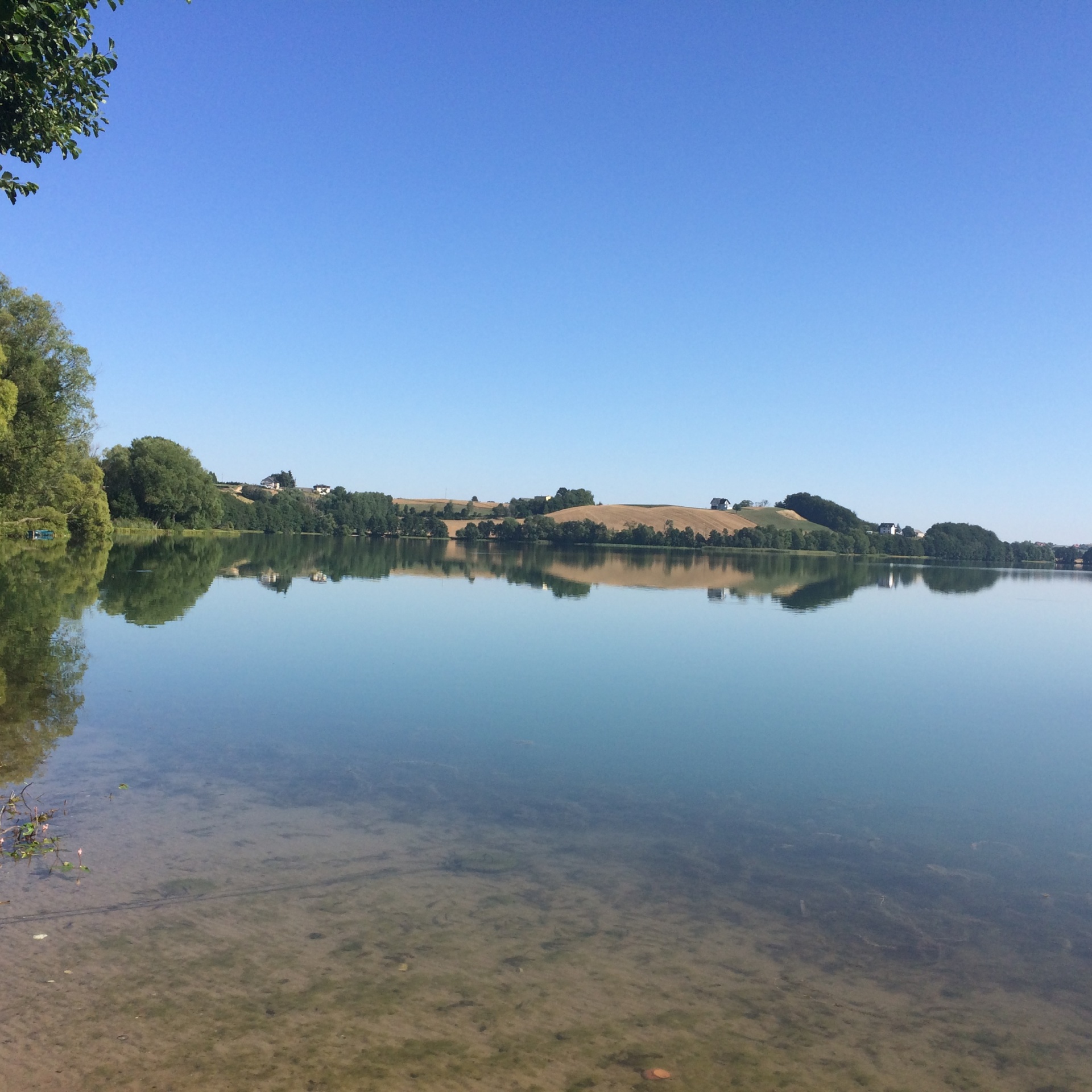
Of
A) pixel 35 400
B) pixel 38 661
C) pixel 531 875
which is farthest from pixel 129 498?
pixel 531 875

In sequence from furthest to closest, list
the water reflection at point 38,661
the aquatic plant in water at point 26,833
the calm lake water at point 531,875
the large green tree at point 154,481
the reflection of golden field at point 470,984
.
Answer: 1. the large green tree at point 154,481
2. the water reflection at point 38,661
3. the aquatic plant in water at point 26,833
4. the calm lake water at point 531,875
5. the reflection of golden field at point 470,984

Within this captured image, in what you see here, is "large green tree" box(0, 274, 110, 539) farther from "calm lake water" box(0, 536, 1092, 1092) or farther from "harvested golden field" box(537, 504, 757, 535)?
"harvested golden field" box(537, 504, 757, 535)

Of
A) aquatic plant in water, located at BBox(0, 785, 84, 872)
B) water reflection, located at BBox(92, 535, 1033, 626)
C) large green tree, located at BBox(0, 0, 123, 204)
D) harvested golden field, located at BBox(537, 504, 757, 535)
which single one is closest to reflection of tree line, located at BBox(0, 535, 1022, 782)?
water reflection, located at BBox(92, 535, 1033, 626)

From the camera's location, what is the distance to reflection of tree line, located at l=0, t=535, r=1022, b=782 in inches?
611

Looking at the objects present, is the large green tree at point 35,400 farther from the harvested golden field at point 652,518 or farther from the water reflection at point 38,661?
the harvested golden field at point 652,518

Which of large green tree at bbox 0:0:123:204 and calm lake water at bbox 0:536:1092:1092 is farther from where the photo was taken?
large green tree at bbox 0:0:123:204

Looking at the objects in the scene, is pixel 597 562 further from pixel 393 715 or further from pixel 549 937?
pixel 549 937

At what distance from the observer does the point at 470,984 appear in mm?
6699

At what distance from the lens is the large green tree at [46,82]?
30.6 feet

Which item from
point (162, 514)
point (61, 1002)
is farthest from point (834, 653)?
point (162, 514)

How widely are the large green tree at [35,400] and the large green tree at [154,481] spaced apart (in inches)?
1622

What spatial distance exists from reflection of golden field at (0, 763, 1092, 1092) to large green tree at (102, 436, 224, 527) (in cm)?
9870

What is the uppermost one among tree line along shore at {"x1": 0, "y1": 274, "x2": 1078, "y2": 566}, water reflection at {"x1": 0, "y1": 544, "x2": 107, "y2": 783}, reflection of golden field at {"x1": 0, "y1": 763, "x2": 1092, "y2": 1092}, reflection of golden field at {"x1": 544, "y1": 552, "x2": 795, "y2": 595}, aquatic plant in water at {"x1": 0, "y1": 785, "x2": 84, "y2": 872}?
tree line along shore at {"x1": 0, "y1": 274, "x2": 1078, "y2": 566}

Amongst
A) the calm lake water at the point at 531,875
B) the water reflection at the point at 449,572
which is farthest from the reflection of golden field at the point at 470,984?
the water reflection at the point at 449,572
